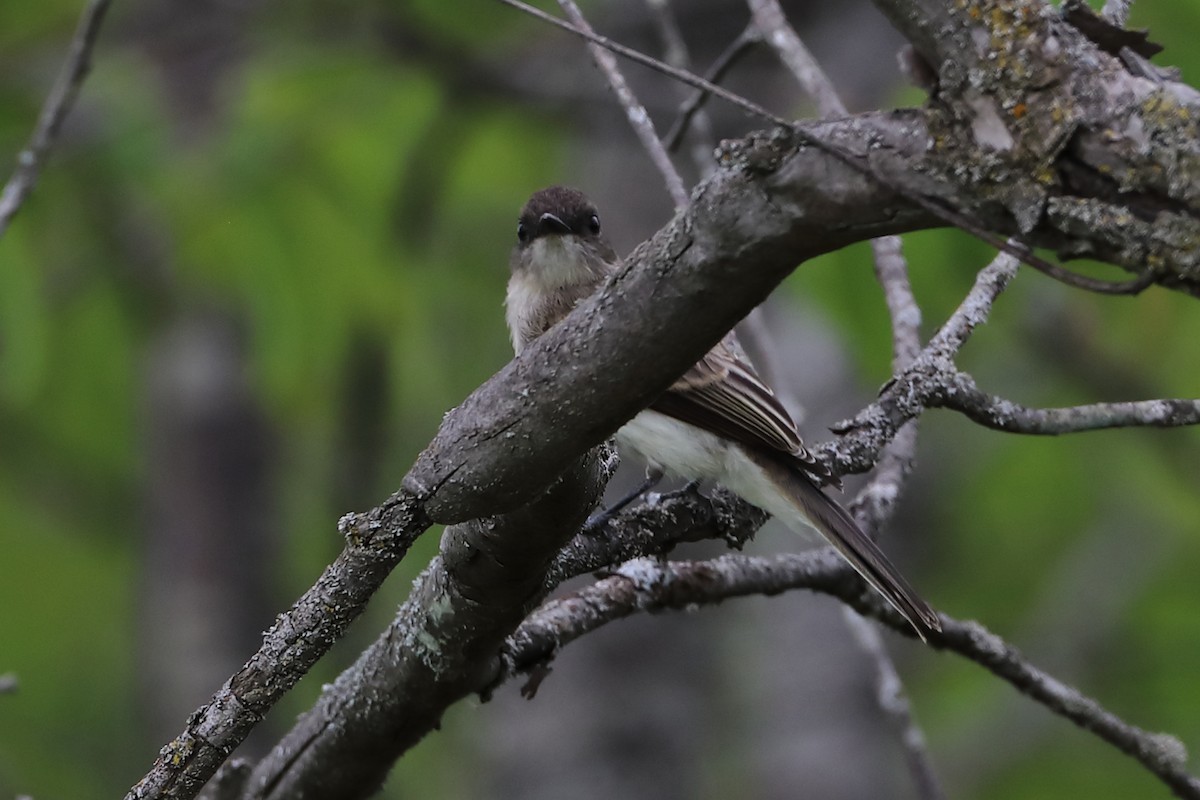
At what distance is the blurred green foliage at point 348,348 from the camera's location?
16.4ft

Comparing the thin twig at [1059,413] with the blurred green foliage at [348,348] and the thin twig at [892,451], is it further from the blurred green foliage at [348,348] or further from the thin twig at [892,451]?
the blurred green foliage at [348,348]

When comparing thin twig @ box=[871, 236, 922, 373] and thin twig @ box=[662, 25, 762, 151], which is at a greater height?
thin twig @ box=[662, 25, 762, 151]

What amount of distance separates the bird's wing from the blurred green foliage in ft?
1.31

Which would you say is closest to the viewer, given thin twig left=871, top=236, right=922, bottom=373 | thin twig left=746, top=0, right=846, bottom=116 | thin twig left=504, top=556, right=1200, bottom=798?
thin twig left=504, top=556, right=1200, bottom=798

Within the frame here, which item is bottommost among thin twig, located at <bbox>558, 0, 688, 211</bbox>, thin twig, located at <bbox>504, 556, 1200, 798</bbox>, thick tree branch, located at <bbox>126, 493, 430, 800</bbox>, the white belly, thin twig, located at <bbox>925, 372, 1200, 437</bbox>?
thick tree branch, located at <bbox>126, 493, 430, 800</bbox>

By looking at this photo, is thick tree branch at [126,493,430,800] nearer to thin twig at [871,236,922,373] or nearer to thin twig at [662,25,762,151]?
thin twig at [871,236,922,373]

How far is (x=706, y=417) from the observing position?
4031mm

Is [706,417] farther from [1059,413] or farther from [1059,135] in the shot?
[1059,135]

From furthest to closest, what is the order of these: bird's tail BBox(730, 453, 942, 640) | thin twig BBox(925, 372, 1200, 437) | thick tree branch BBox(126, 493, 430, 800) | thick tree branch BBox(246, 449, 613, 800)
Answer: bird's tail BBox(730, 453, 942, 640) < thin twig BBox(925, 372, 1200, 437) < thick tree branch BBox(246, 449, 613, 800) < thick tree branch BBox(126, 493, 430, 800)

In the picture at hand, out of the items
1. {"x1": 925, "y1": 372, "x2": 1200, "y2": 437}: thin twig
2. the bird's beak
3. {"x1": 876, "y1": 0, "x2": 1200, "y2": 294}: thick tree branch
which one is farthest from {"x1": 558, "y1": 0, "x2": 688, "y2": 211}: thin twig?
{"x1": 876, "y1": 0, "x2": 1200, "y2": 294}: thick tree branch

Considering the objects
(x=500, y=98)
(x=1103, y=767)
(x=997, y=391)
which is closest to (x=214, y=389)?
(x=500, y=98)

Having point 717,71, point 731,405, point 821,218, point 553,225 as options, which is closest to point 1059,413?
point 731,405

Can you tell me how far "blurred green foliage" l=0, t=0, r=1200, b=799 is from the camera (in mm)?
5000

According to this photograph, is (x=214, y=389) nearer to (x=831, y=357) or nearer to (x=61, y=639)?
(x=61, y=639)
